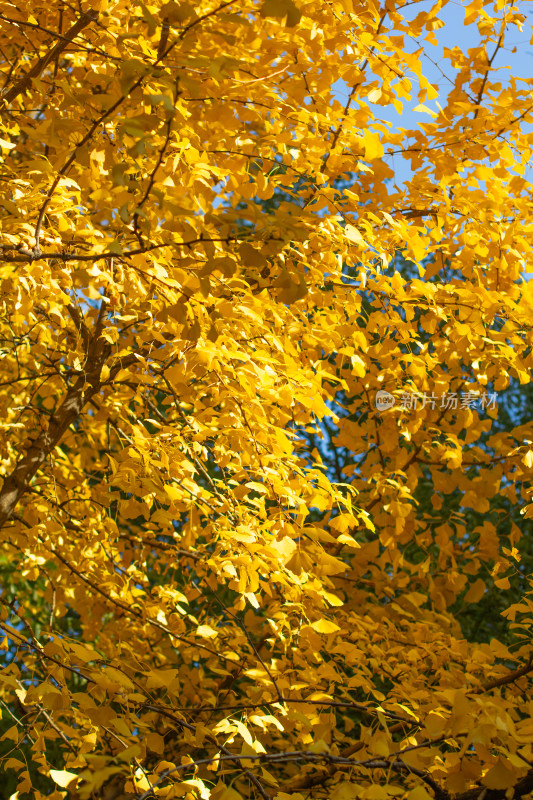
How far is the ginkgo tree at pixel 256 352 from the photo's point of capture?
4.31ft

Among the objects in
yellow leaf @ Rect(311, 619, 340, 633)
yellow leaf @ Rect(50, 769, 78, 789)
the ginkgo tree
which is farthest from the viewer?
yellow leaf @ Rect(311, 619, 340, 633)

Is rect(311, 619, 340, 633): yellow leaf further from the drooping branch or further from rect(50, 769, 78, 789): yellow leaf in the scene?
the drooping branch

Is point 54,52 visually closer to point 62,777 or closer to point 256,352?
point 256,352

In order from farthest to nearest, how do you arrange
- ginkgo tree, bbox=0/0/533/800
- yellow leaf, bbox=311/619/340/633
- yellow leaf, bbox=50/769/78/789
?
1. yellow leaf, bbox=311/619/340/633
2. ginkgo tree, bbox=0/0/533/800
3. yellow leaf, bbox=50/769/78/789

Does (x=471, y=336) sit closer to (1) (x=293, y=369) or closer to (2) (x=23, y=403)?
(1) (x=293, y=369)

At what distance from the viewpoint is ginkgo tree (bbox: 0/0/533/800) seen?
1312 mm

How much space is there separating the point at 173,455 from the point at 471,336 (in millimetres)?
1006

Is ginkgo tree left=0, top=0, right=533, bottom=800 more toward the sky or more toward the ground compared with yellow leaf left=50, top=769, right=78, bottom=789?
more toward the sky

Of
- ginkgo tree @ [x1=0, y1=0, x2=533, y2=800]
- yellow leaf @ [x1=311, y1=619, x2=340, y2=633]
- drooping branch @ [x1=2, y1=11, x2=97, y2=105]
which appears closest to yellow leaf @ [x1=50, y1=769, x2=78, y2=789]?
ginkgo tree @ [x1=0, y1=0, x2=533, y2=800]

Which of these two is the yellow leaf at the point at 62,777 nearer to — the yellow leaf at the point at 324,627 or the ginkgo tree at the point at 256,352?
the ginkgo tree at the point at 256,352

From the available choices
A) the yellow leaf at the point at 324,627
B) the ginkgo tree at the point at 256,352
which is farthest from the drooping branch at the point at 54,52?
the yellow leaf at the point at 324,627

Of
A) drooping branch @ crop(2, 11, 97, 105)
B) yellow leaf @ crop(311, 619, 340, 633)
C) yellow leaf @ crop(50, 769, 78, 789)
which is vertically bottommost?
yellow leaf @ crop(50, 769, 78, 789)

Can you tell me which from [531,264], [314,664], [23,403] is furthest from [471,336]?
[23,403]

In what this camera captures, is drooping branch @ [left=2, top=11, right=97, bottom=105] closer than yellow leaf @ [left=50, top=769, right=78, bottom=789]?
No
